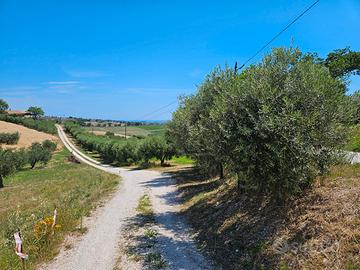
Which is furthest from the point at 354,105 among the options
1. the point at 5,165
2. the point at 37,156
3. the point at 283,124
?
the point at 37,156

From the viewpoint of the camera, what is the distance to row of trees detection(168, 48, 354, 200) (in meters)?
9.63

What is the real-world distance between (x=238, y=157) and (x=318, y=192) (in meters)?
3.30

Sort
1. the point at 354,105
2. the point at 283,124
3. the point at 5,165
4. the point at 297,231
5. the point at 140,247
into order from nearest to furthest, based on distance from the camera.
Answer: the point at 283,124, the point at 297,231, the point at 354,105, the point at 140,247, the point at 5,165

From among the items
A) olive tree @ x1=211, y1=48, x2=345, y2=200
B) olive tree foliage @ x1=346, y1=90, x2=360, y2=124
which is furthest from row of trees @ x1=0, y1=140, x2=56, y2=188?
olive tree foliage @ x1=346, y1=90, x2=360, y2=124

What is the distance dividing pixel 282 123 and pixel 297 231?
145 inches

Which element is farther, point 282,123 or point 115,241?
point 115,241

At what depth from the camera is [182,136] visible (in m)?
27.0

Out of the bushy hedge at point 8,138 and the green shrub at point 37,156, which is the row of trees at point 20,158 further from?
the bushy hedge at point 8,138

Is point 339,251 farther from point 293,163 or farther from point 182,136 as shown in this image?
point 182,136

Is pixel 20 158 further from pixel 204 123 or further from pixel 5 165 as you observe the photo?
pixel 204 123

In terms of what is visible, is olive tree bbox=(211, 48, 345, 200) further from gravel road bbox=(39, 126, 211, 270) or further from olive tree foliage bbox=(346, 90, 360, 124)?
gravel road bbox=(39, 126, 211, 270)

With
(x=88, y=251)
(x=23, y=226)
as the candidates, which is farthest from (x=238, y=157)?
(x=23, y=226)

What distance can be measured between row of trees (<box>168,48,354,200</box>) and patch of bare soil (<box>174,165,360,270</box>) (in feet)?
2.91

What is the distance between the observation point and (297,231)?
970cm
